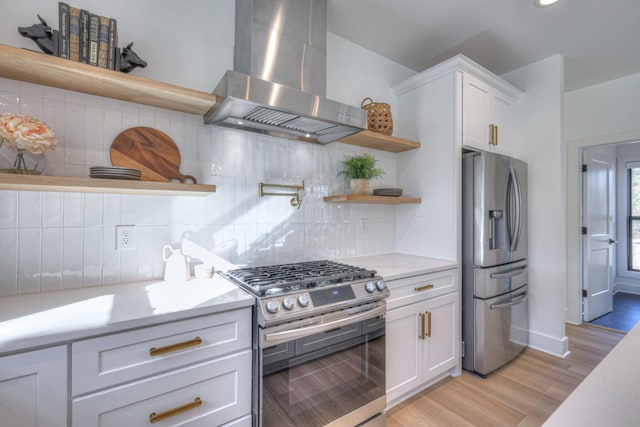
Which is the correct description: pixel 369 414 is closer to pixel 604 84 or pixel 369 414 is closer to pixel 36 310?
pixel 36 310

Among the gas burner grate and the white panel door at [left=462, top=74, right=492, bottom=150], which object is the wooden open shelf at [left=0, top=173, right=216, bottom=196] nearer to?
the gas burner grate

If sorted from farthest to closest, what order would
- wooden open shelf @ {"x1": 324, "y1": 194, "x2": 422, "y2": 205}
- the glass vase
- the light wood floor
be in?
wooden open shelf @ {"x1": 324, "y1": 194, "x2": 422, "y2": 205}, the light wood floor, the glass vase

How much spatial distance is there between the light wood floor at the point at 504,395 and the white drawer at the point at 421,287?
0.69m

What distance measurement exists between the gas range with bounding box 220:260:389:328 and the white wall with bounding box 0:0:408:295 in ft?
1.22

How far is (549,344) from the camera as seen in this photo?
106 inches

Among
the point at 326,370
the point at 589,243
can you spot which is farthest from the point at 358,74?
the point at 589,243

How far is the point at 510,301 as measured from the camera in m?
2.51

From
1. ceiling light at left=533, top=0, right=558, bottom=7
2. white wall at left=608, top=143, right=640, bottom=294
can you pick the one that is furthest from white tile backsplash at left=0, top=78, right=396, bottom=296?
white wall at left=608, top=143, right=640, bottom=294

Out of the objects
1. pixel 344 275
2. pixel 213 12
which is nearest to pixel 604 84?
pixel 344 275

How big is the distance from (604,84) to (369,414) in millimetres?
4167

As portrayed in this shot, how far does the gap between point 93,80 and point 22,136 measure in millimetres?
373

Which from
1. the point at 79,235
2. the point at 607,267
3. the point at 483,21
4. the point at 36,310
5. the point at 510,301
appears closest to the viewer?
the point at 36,310

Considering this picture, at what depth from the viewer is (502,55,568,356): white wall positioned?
2695 millimetres

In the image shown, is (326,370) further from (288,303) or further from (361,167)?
(361,167)
